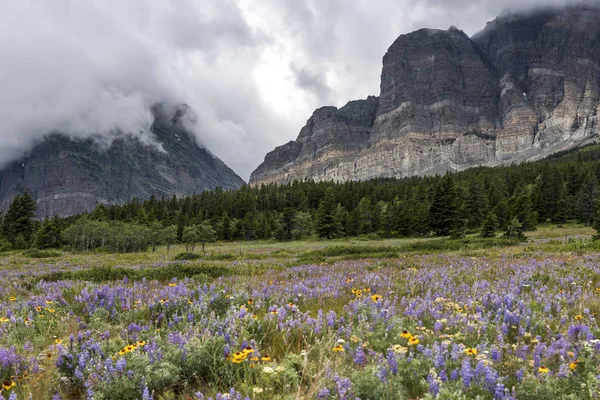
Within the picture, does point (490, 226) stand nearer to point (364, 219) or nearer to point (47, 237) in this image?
point (364, 219)

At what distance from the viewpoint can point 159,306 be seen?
6367mm

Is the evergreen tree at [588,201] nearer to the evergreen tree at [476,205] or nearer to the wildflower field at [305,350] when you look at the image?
the evergreen tree at [476,205]

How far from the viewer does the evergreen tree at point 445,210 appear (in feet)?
230

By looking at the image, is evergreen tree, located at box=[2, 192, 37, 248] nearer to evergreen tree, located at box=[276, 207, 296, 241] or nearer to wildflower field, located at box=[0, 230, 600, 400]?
evergreen tree, located at box=[276, 207, 296, 241]

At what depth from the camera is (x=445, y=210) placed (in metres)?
70.6

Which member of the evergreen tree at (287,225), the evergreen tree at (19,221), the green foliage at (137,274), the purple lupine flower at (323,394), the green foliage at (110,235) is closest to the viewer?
the purple lupine flower at (323,394)

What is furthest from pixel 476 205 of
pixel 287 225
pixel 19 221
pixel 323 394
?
pixel 19 221

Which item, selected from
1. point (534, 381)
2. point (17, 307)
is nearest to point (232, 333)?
point (534, 381)

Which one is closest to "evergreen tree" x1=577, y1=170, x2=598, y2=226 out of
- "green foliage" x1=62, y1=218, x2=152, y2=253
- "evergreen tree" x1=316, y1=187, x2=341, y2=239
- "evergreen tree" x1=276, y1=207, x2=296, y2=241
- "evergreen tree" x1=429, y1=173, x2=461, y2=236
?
"evergreen tree" x1=429, y1=173, x2=461, y2=236

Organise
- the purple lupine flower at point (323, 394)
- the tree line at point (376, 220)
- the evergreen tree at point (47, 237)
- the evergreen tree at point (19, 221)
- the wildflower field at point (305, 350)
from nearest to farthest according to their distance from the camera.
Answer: the purple lupine flower at point (323, 394), the wildflower field at point (305, 350), the tree line at point (376, 220), the evergreen tree at point (47, 237), the evergreen tree at point (19, 221)

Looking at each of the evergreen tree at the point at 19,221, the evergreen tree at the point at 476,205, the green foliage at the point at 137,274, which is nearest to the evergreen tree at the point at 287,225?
the evergreen tree at the point at 476,205

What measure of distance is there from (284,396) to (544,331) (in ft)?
12.1

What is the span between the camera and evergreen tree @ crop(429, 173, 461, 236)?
70188 millimetres

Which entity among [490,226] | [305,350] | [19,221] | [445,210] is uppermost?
[19,221]
